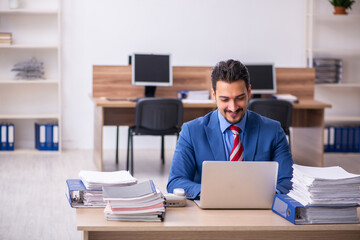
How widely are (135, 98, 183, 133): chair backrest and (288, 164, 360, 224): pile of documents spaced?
10.7 feet

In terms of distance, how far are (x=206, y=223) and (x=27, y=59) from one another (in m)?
5.13

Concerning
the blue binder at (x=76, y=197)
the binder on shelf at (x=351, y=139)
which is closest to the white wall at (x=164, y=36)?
the binder on shelf at (x=351, y=139)

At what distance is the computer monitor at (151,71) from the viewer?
18.3 ft

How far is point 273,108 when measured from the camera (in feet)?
17.1

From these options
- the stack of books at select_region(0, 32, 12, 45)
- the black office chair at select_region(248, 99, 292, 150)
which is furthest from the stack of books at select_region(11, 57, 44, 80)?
the black office chair at select_region(248, 99, 292, 150)

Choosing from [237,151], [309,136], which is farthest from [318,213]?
[309,136]

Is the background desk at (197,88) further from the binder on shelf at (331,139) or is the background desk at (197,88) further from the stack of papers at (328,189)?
the stack of papers at (328,189)

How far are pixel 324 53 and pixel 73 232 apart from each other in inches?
174

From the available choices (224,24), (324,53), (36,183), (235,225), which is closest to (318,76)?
(324,53)

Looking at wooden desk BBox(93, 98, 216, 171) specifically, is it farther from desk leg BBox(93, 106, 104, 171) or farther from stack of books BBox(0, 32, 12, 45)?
stack of books BBox(0, 32, 12, 45)

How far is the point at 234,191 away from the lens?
195cm

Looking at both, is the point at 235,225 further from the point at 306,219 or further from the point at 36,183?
the point at 36,183

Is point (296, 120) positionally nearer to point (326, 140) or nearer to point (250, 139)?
point (326, 140)

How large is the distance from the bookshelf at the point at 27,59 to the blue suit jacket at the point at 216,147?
13.7 feet
